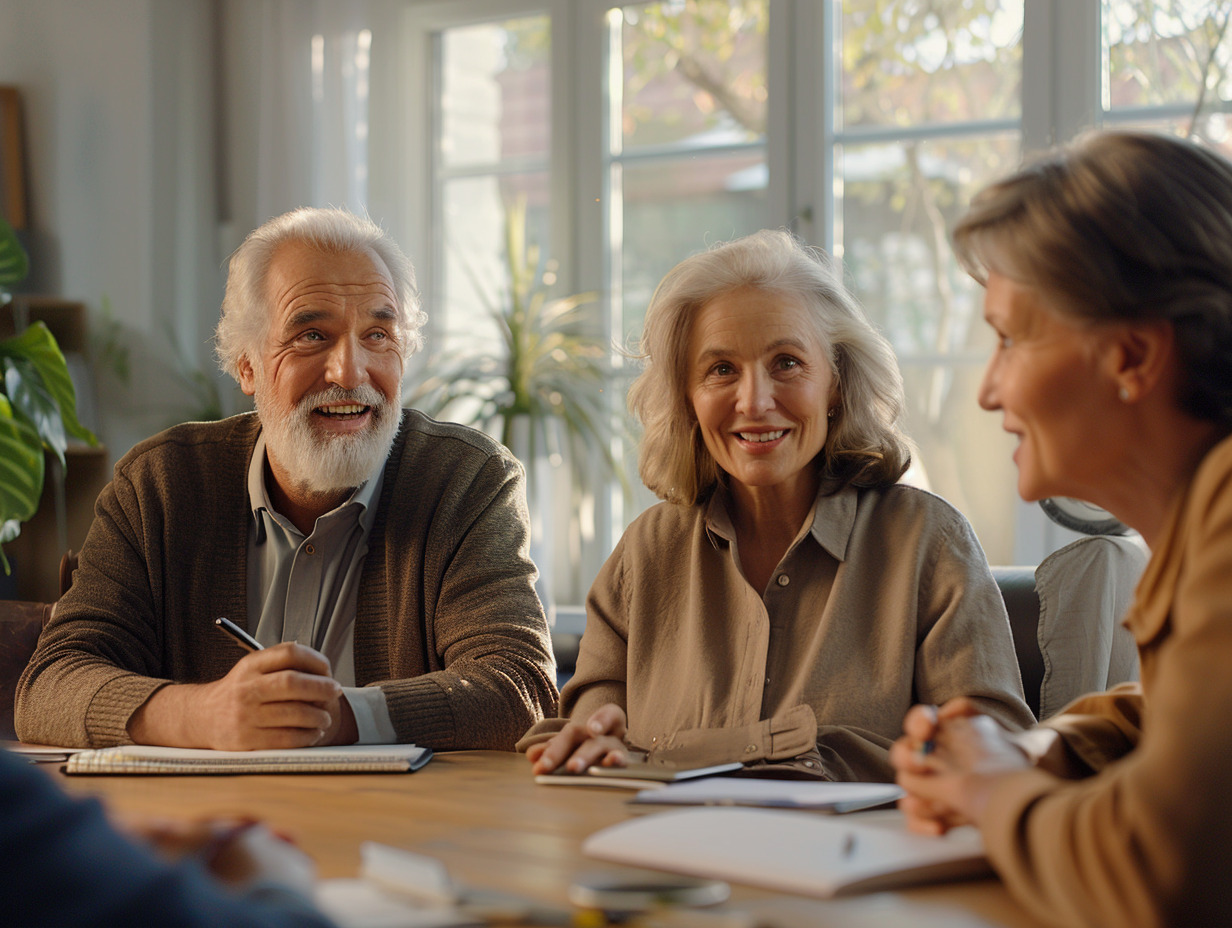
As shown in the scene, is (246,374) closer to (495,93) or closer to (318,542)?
(318,542)

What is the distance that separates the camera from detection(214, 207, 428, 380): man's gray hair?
7.03 feet

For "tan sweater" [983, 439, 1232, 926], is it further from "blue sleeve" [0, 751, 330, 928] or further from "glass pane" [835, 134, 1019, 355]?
"glass pane" [835, 134, 1019, 355]

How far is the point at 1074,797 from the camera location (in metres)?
0.80

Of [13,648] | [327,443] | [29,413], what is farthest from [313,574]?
[29,413]

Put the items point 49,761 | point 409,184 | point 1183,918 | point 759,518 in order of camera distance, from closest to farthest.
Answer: point 1183,918, point 49,761, point 759,518, point 409,184

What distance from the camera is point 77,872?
21.5 inches

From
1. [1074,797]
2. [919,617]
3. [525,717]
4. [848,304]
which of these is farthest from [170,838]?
[848,304]

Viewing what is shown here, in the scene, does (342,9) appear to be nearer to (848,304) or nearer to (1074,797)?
(848,304)

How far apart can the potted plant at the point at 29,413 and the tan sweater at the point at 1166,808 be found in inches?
116

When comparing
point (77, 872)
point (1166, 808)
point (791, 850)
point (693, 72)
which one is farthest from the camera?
point (693, 72)

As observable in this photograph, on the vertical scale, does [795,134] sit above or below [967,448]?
above

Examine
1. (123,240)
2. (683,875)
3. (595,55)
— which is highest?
(595,55)

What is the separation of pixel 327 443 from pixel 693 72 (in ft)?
8.41

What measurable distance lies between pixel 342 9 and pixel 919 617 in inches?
144
